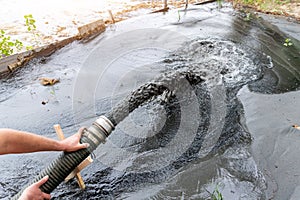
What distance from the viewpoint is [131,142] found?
3.28m

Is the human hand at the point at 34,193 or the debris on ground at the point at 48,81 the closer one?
the human hand at the point at 34,193

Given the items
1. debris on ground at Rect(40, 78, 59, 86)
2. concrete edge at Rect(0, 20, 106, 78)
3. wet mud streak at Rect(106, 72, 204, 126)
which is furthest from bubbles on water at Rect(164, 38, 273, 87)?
concrete edge at Rect(0, 20, 106, 78)

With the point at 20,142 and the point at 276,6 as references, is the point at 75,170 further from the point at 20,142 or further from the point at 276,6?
the point at 276,6

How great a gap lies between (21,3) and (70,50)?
6813 millimetres

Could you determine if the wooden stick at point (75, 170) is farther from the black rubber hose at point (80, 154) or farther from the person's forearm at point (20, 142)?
the person's forearm at point (20, 142)

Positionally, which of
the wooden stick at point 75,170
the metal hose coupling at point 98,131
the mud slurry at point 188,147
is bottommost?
the mud slurry at point 188,147

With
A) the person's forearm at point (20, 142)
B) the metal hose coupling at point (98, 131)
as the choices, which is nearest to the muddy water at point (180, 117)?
the metal hose coupling at point (98, 131)

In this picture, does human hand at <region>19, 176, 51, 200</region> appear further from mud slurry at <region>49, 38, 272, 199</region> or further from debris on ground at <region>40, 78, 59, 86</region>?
debris on ground at <region>40, 78, 59, 86</region>

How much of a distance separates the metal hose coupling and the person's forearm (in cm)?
40

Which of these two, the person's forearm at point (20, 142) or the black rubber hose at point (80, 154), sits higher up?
the person's forearm at point (20, 142)

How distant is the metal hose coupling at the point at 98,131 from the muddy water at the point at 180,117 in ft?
2.26

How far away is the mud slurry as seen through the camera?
2.61 metres

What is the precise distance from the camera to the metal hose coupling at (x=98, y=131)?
2256 mm

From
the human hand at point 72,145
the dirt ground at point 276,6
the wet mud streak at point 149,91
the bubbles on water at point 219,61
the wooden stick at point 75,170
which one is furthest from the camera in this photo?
the dirt ground at point 276,6
